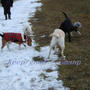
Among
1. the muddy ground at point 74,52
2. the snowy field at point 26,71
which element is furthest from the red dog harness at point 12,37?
the muddy ground at point 74,52

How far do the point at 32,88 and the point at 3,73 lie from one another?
1.24m

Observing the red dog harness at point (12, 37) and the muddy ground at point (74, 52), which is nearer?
the muddy ground at point (74, 52)

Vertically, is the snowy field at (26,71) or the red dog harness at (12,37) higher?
the red dog harness at (12,37)

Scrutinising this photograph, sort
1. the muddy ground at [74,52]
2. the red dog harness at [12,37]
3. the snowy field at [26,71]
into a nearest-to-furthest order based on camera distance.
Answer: the snowy field at [26,71] → the muddy ground at [74,52] → the red dog harness at [12,37]

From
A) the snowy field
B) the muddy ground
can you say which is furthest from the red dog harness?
the muddy ground

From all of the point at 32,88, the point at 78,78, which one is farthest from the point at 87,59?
the point at 32,88

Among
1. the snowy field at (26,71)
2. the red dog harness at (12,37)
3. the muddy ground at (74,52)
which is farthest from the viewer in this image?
the red dog harness at (12,37)

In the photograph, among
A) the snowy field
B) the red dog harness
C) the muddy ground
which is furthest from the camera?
the red dog harness

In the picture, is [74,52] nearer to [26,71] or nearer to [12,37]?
[26,71]

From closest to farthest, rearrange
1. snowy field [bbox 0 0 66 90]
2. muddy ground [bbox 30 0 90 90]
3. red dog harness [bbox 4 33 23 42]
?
snowy field [bbox 0 0 66 90], muddy ground [bbox 30 0 90 90], red dog harness [bbox 4 33 23 42]

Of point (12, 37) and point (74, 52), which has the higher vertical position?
point (12, 37)

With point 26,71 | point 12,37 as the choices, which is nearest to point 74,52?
point 26,71

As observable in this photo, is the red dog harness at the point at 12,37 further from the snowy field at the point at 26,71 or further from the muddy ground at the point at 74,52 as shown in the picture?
the muddy ground at the point at 74,52

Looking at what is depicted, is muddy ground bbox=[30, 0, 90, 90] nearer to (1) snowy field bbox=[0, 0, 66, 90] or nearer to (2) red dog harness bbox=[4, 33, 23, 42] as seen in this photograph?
(1) snowy field bbox=[0, 0, 66, 90]
